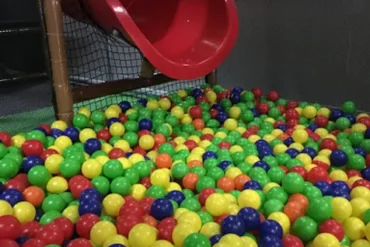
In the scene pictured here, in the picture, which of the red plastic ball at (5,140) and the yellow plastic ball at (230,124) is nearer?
the red plastic ball at (5,140)

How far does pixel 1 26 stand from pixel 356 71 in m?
1.94

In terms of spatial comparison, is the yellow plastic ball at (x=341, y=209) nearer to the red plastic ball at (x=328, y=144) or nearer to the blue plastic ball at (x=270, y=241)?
the blue plastic ball at (x=270, y=241)

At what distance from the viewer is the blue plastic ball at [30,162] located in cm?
143

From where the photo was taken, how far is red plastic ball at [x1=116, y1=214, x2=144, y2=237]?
3.56 ft

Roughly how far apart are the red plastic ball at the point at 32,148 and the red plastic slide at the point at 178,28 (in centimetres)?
50

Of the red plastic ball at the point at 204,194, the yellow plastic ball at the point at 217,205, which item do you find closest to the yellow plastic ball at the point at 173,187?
the red plastic ball at the point at 204,194

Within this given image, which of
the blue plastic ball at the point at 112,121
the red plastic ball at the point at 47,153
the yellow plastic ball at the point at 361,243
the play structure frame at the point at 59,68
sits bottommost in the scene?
the yellow plastic ball at the point at 361,243

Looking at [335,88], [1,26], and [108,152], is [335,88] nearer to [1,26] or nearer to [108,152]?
[108,152]

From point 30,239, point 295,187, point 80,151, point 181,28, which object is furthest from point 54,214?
point 181,28

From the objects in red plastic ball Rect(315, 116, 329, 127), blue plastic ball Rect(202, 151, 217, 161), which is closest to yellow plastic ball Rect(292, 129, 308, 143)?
red plastic ball Rect(315, 116, 329, 127)

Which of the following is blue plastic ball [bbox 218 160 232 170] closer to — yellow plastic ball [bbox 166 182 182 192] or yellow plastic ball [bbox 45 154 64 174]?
yellow plastic ball [bbox 166 182 182 192]

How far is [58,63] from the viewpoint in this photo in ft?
5.71

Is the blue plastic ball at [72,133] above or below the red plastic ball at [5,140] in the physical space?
below

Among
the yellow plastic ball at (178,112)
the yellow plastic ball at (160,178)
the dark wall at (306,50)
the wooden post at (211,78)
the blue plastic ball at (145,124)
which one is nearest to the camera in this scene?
the yellow plastic ball at (160,178)
